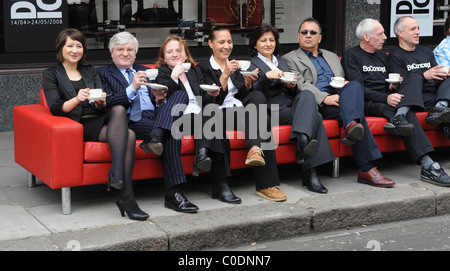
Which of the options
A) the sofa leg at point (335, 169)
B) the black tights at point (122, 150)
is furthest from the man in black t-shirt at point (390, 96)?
the black tights at point (122, 150)

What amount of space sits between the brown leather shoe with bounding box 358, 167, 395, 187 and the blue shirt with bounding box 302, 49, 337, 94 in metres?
0.87

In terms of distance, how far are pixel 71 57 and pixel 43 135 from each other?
0.70m

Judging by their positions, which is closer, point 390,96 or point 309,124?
point 309,124

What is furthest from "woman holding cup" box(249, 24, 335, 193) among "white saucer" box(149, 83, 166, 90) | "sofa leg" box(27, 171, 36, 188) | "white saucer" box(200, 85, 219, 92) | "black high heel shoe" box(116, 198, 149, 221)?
"sofa leg" box(27, 171, 36, 188)

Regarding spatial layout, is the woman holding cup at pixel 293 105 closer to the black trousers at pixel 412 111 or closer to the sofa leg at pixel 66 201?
the black trousers at pixel 412 111

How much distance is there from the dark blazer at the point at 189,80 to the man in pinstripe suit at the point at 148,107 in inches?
3.4

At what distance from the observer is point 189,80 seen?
5773 mm

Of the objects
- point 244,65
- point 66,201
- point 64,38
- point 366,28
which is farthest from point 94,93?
point 366,28

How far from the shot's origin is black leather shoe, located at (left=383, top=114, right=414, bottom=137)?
6.07m

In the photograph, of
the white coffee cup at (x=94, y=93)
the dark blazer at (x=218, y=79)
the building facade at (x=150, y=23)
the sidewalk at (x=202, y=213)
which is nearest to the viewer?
the sidewalk at (x=202, y=213)

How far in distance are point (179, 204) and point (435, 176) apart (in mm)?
2320

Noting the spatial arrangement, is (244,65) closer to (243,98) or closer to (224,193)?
(243,98)

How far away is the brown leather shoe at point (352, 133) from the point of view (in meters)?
5.82
